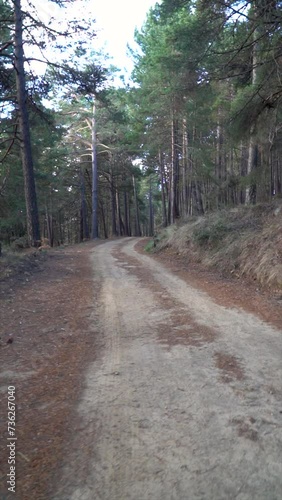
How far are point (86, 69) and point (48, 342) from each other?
13.1 meters

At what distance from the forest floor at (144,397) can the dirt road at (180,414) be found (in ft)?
0.03

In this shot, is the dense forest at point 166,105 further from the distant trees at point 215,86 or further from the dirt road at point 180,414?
the dirt road at point 180,414

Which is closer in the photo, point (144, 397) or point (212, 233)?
point (144, 397)

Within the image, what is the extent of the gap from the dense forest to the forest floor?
6.12 m

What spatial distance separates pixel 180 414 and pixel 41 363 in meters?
2.13

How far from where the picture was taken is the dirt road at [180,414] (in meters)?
2.37

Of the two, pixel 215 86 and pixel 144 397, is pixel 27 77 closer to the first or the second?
pixel 215 86

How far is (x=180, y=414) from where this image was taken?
125 inches

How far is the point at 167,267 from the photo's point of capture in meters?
12.2

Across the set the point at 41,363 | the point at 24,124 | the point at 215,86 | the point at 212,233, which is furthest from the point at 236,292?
the point at 215,86

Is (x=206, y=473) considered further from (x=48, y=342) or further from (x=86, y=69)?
(x=86, y=69)

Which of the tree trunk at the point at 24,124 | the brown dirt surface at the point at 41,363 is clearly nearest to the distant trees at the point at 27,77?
the tree trunk at the point at 24,124

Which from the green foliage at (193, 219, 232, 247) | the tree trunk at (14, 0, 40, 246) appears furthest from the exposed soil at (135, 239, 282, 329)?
the tree trunk at (14, 0, 40, 246)

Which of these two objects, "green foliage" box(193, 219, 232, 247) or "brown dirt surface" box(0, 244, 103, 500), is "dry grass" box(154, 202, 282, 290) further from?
"brown dirt surface" box(0, 244, 103, 500)
